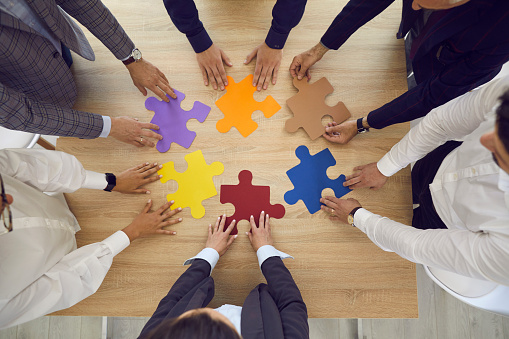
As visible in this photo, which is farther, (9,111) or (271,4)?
(271,4)

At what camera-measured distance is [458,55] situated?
919mm

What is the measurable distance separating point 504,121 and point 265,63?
890mm

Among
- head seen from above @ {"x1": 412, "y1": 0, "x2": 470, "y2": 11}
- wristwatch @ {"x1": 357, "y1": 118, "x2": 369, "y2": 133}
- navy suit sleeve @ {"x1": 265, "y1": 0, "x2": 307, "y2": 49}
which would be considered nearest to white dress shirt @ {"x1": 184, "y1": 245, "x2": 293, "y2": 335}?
wristwatch @ {"x1": 357, "y1": 118, "x2": 369, "y2": 133}

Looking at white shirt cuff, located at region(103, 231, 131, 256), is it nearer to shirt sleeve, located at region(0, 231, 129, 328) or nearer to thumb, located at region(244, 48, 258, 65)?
shirt sleeve, located at region(0, 231, 129, 328)

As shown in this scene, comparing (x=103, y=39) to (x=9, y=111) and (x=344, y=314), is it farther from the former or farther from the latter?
(x=344, y=314)

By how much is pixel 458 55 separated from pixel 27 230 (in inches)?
60.5

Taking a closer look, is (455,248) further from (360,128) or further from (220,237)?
(220,237)

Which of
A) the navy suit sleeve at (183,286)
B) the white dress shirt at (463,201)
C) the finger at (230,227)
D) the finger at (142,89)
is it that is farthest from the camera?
the finger at (142,89)

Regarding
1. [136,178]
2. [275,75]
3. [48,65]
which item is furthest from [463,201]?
[48,65]

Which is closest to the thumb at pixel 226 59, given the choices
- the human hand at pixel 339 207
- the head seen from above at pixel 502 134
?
the human hand at pixel 339 207

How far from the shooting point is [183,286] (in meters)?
1.05

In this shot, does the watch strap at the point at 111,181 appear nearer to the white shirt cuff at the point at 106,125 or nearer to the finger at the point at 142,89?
the white shirt cuff at the point at 106,125

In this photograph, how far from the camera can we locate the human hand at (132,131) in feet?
3.99

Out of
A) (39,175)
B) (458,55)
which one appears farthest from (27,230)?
(458,55)
